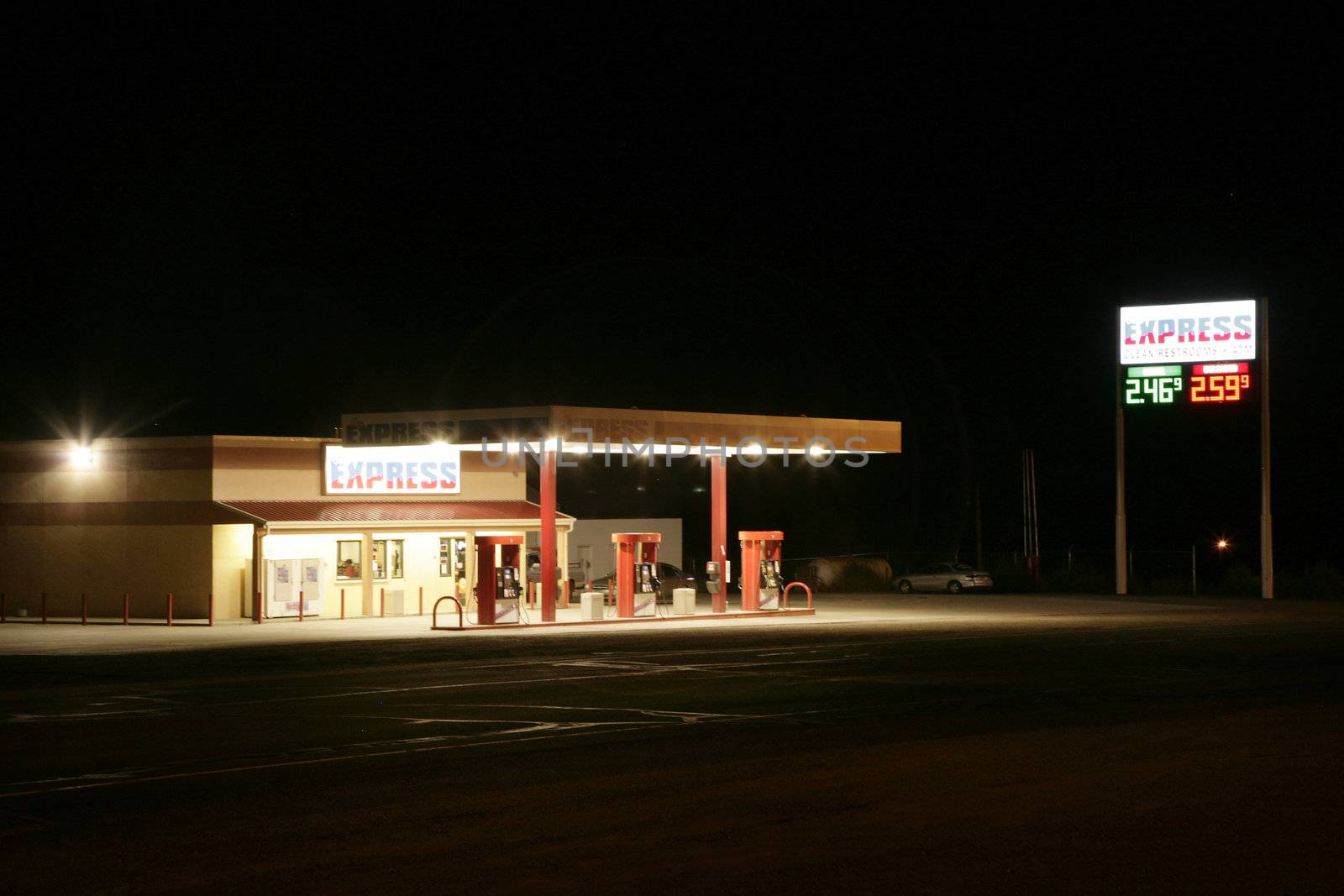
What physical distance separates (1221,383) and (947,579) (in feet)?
41.2

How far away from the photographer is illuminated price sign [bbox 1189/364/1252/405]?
45250 mm

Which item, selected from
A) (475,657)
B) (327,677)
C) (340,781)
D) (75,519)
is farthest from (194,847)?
(75,519)

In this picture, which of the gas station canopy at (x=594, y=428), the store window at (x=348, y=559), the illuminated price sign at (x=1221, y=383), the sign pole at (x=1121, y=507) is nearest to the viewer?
the gas station canopy at (x=594, y=428)

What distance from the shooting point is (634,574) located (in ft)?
124

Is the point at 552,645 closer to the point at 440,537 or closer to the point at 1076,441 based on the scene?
the point at 440,537

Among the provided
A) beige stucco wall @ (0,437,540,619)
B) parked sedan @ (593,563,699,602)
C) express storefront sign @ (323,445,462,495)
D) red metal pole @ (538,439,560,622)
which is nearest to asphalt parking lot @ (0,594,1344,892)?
red metal pole @ (538,439,560,622)

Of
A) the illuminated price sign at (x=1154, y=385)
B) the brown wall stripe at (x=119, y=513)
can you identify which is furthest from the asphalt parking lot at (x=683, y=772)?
the illuminated price sign at (x=1154, y=385)

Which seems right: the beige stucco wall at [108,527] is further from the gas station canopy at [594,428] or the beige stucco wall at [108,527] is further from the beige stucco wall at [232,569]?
the gas station canopy at [594,428]

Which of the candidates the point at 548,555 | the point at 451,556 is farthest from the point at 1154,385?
the point at 451,556

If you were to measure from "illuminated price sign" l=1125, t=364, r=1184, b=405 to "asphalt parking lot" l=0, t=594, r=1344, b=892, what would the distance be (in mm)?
21735

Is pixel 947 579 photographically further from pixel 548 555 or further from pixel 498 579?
pixel 498 579

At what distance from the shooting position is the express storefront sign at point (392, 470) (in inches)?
1594

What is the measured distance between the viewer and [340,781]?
12.6 meters

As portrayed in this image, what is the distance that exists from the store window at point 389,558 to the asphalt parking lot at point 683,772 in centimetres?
1421
